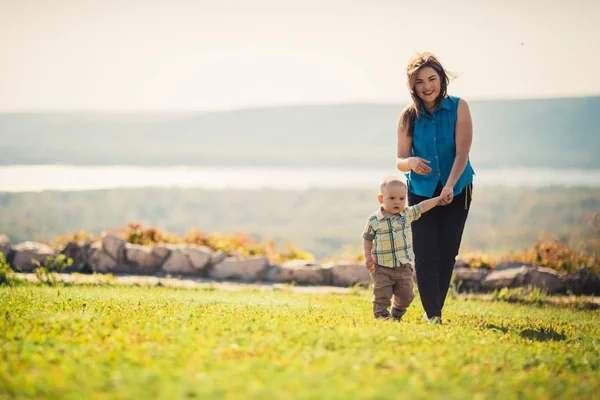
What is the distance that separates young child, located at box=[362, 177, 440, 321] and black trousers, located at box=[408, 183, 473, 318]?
0.13 meters

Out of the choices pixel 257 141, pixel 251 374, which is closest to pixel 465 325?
pixel 251 374

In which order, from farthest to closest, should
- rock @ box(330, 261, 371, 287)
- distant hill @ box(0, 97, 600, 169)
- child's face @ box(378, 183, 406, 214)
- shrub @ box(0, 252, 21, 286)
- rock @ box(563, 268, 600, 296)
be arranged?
1. distant hill @ box(0, 97, 600, 169)
2. rock @ box(330, 261, 371, 287)
3. rock @ box(563, 268, 600, 296)
4. shrub @ box(0, 252, 21, 286)
5. child's face @ box(378, 183, 406, 214)

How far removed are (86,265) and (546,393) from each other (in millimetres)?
9852

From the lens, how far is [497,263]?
11758 millimetres

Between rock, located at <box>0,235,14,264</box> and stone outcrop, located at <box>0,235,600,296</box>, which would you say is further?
rock, located at <box>0,235,14,264</box>

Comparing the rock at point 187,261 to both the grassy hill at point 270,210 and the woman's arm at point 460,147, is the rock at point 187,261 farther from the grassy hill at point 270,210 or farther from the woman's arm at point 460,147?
the woman's arm at point 460,147

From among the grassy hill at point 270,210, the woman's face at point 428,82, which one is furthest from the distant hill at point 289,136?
the woman's face at point 428,82

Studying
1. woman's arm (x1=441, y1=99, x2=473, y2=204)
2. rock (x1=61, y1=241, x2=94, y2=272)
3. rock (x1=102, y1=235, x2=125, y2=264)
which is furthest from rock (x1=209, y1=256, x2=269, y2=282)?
woman's arm (x1=441, y1=99, x2=473, y2=204)

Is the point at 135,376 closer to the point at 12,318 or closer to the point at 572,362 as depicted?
the point at 12,318

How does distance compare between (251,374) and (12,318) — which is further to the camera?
(12,318)

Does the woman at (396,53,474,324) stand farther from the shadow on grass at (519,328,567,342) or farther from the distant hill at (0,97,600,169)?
the distant hill at (0,97,600,169)

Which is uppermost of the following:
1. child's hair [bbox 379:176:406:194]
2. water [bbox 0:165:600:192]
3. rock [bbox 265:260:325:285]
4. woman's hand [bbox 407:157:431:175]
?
water [bbox 0:165:600:192]

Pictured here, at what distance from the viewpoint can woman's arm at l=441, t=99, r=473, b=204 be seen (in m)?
6.18

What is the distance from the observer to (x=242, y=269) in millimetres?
11891
